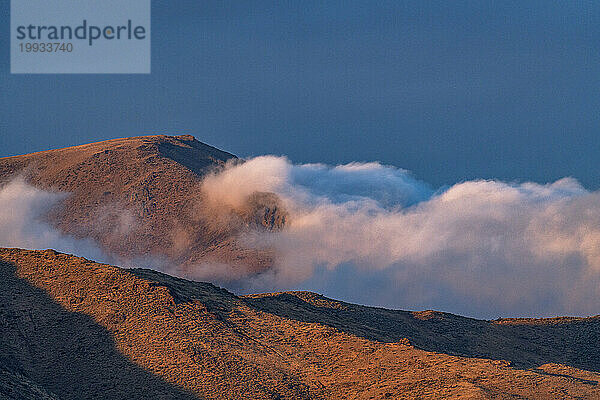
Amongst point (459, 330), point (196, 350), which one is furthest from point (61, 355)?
point (459, 330)

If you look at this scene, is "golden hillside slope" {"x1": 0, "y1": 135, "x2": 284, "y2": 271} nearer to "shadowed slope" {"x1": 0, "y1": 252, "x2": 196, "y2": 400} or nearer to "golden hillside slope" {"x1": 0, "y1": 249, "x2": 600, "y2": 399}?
"golden hillside slope" {"x1": 0, "y1": 249, "x2": 600, "y2": 399}

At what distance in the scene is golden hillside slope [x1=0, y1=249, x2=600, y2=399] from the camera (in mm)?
43938

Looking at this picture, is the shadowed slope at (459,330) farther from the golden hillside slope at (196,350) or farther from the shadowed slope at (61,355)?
the shadowed slope at (61,355)

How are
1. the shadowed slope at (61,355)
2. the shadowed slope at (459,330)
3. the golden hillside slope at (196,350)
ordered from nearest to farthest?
1. the shadowed slope at (61,355)
2. the golden hillside slope at (196,350)
3. the shadowed slope at (459,330)

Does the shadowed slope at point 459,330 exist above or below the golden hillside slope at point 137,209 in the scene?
below

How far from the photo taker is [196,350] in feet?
157

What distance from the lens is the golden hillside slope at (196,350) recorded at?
1730 inches

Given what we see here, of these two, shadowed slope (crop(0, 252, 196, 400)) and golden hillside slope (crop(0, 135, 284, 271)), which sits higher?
golden hillside slope (crop(0, 135, 284, 271))

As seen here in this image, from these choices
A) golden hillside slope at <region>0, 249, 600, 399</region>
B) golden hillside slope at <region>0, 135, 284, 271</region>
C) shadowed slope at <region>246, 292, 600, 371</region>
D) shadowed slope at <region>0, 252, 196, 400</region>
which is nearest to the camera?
shadowed slope at <region>0, 252, 196, 400</region>

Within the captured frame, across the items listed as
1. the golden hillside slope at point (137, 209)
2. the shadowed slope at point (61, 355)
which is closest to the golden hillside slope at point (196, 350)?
the shadowed slope at point (61, 355)

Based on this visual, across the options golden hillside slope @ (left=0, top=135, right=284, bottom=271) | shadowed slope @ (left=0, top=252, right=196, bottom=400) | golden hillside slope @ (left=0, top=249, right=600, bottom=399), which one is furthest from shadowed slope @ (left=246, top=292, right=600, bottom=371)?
golden hillside slope @ (left=0, top=135, right=284, bottom=271)

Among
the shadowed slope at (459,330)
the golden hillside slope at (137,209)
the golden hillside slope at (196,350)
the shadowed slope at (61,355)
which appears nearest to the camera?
the shadowed slope at (61,355)

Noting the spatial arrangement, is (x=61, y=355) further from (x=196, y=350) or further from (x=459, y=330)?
(x=459, y=330)

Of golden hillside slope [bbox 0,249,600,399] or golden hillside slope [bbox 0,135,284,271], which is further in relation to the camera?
golden hillside slope [bbox 0,135,284,271]
